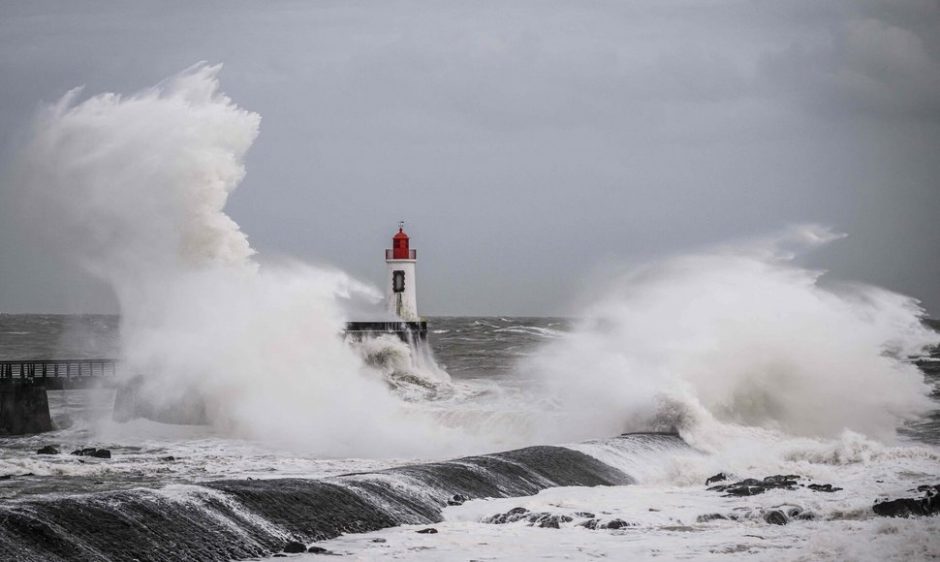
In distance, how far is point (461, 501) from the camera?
54.2 feet

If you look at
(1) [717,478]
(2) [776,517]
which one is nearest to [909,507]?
(2) [776,517]

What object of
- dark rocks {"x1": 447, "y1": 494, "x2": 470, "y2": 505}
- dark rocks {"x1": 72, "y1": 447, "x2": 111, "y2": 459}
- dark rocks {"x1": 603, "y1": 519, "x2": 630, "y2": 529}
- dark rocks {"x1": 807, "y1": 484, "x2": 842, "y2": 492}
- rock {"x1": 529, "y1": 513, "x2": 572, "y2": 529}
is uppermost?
dark rocks {"x1": 72, "y1": 447, "x2": 111, "y2": 459}

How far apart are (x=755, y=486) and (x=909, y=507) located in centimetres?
303

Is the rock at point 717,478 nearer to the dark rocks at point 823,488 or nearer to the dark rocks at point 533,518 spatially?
the dark rocks at point 823,488

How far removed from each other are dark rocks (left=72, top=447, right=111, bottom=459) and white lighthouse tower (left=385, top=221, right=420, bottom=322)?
21.1 m

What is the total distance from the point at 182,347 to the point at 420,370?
47.2 feet

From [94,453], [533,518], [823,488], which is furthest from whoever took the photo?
[94,453]

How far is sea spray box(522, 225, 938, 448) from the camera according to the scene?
27.6 meters

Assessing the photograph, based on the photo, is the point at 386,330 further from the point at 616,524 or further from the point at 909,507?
the point at 909,507

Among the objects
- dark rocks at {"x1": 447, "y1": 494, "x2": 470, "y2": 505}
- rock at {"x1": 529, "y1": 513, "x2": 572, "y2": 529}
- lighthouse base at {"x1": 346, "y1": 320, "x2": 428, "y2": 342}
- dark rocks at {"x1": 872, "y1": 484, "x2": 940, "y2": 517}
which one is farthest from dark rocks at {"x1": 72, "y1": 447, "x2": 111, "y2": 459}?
lighthouse base at {"x1": 346, "y1": 320, "x2": 428, "y2": 342}

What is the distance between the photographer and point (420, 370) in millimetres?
43688

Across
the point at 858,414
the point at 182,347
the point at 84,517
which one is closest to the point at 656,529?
the point at 84,517

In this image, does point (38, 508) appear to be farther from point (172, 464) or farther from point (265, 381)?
point (265, 381)

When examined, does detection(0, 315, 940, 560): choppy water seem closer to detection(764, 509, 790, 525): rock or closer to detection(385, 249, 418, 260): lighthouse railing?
detection(764, 509, 790, 525): rock
